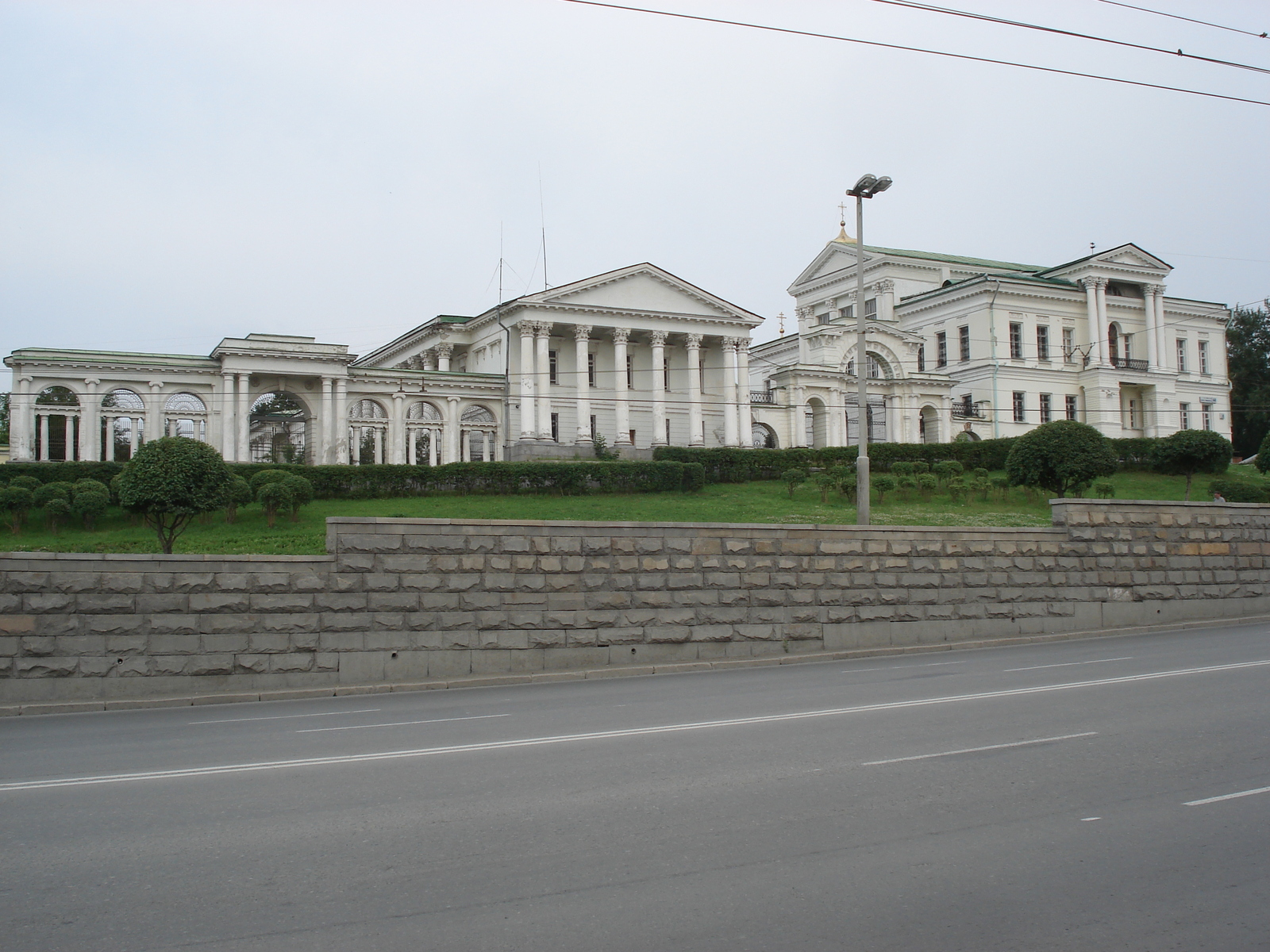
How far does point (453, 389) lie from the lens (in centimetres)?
4906

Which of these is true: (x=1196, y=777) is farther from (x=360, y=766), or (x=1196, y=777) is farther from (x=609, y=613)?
(x=609, y=613)

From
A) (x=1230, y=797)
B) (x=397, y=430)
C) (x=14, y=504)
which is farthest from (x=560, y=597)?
(x=397, y=430)

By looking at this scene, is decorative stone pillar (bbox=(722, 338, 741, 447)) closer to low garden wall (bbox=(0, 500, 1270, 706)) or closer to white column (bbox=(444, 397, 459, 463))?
white column (bbox=(444, 397, 459, 463))

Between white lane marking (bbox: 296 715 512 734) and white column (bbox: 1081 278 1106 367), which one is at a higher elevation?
white column (bbox: 1081 278 1106 367)

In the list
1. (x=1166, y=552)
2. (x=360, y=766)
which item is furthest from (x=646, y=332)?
(x=360, y=766)

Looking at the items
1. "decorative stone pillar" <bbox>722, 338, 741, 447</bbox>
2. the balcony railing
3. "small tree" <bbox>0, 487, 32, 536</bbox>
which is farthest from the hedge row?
the balcony railing

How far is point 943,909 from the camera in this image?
176 inches

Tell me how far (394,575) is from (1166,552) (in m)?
14.9

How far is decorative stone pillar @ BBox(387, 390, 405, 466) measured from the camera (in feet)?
154

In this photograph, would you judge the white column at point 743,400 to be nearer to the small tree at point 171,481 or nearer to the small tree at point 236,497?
the small tree at point 236,497

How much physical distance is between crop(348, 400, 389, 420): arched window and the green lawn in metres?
16.6

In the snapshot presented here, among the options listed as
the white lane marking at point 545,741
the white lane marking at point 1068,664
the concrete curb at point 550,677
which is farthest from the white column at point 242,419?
the white lane marking at point 545,741

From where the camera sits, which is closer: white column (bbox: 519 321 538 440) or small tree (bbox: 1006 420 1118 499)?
small tree (bbox: 1006 420 1118 499)

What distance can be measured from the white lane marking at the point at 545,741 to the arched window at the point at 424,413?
40255 mm
